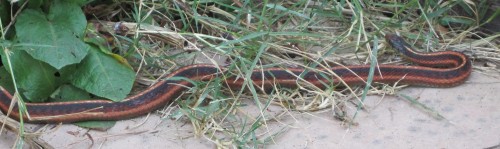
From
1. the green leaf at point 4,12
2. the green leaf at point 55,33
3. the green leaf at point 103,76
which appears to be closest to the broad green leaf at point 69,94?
the green leaf at point 103,76

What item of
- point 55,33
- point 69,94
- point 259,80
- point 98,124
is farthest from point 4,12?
point 259,80

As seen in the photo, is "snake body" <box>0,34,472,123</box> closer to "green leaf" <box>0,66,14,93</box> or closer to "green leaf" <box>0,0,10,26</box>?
"green leaf" <box>0,66,14,93</box>

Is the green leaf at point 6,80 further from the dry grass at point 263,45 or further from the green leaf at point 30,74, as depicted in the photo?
the dry grass at point 263,45

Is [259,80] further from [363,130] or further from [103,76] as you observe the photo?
[103,76]

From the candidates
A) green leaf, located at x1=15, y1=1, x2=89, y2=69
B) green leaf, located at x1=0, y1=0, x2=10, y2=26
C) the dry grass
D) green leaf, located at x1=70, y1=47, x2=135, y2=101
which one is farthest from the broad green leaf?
green leaf, located at x1=0, y1=0, x2=10, y2=26

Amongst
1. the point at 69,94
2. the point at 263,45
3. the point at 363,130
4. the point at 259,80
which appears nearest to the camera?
the point at 363,130

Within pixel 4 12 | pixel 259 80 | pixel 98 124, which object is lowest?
pixel 98 124
